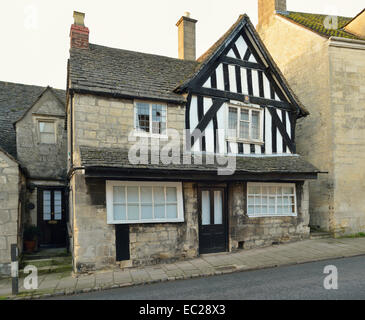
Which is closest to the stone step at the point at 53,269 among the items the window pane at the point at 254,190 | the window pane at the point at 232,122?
the window pane at the point at 254,190

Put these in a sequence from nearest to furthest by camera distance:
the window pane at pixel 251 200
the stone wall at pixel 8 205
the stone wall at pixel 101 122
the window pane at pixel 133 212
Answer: the stone wall at pixel 8 205, the stone wall at pixel 101 122, the window pane at pixel 133 212, the window pane at pixel 251 200

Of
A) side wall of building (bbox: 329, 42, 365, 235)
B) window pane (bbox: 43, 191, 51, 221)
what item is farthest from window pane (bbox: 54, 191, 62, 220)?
side wall of building (bbox: 329, 42, 365, 235)

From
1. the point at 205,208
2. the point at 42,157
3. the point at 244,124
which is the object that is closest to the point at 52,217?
the point at 42,157

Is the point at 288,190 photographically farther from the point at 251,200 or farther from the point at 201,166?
the point at 201,166

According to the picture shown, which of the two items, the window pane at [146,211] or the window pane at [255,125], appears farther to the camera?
the window pane at [255,125]

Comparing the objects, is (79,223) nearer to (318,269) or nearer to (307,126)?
(318,269)

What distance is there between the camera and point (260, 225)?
1033 cm

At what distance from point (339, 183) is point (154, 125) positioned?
7946mm

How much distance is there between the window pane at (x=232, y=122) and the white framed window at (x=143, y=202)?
115 inches

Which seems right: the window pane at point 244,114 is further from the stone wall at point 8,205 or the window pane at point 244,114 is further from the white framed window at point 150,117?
the stone wall at point 8,205

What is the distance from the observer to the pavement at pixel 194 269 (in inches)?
272

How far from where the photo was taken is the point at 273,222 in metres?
10.6

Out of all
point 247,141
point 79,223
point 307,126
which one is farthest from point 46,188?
point 307,126

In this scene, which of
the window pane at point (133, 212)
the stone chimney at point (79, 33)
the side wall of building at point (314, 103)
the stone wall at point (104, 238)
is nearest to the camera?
the stone wall at point (104, 238)
